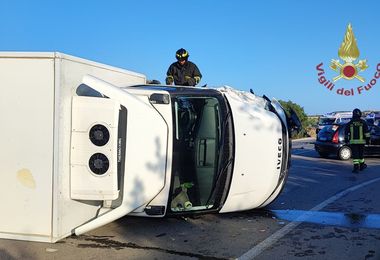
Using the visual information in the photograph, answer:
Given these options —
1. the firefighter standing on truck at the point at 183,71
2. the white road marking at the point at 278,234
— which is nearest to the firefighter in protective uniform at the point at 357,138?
the white road marking at the point at 278,234

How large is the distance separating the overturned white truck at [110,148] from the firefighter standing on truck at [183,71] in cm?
163

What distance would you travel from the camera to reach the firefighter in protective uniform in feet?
45.6

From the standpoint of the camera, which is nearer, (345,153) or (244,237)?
(244,237)

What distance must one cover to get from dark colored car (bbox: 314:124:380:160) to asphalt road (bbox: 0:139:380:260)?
9161 mm

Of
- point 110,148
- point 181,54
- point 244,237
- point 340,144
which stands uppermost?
point 181,54

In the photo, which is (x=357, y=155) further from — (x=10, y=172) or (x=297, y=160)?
(x=10, y=172)

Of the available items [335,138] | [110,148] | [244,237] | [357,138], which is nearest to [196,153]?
[244,237]

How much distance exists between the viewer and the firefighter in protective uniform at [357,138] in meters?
13.9

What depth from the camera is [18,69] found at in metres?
5.17

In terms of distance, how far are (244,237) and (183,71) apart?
11.0ft

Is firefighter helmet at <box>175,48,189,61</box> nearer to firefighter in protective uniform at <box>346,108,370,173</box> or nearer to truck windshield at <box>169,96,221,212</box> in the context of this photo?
truck windshield at <box>169,96,221,212</box>

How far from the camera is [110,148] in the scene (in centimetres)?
540

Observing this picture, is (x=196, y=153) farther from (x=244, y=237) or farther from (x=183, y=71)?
(x=183, y=71)

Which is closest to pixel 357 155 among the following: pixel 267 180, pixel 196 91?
pixel 267 180
